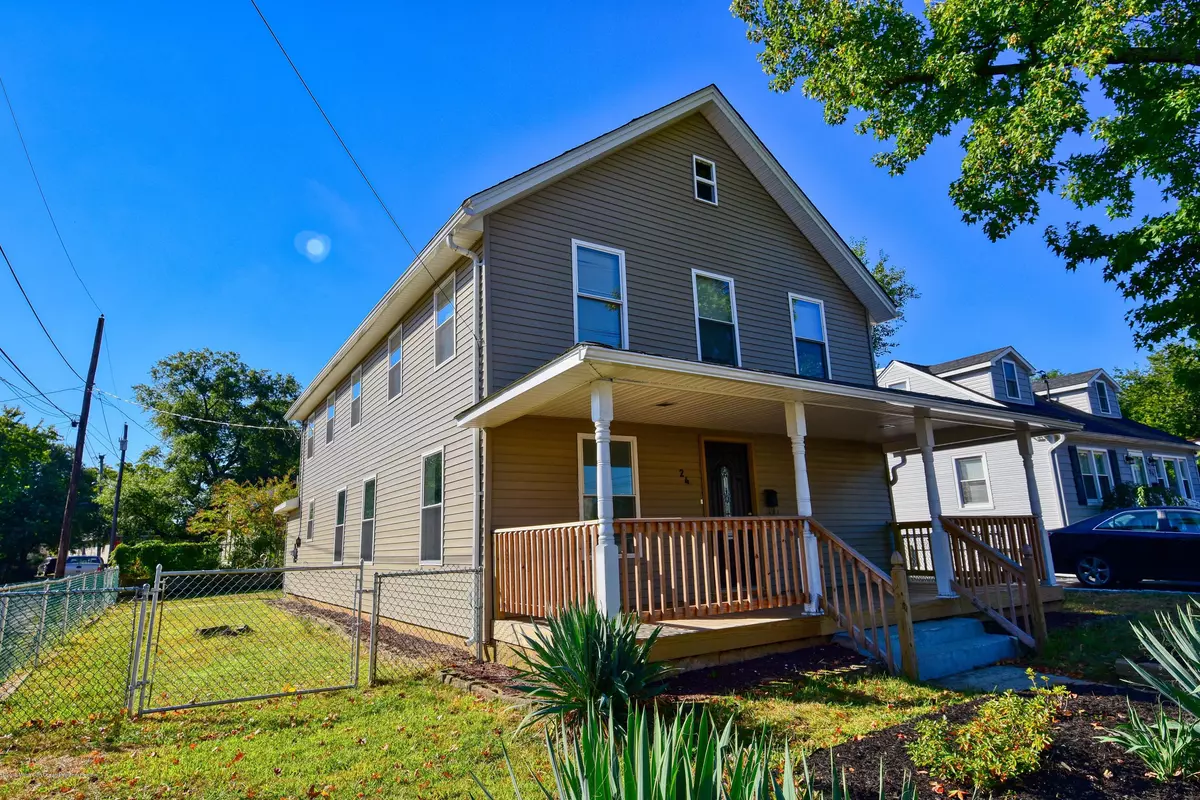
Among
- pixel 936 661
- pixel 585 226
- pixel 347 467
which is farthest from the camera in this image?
pixel 347 467

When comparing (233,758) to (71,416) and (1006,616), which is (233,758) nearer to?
(1006,616)

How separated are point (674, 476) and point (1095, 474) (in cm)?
1818

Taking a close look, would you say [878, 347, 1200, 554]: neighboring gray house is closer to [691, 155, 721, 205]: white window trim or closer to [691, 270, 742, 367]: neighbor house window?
[691, 270, 742, 367]: neighbor house window

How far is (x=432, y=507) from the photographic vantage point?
31.6ft

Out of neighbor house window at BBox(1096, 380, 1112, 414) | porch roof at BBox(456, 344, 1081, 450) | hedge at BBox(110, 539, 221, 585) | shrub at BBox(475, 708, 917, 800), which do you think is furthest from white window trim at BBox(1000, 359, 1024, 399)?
hedge at BBox(110, 539, 221, 585)

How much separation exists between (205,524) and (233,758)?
28.6m

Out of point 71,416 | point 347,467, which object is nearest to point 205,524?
point 71,416

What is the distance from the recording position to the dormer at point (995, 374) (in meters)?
21.3

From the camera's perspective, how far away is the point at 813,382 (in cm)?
758

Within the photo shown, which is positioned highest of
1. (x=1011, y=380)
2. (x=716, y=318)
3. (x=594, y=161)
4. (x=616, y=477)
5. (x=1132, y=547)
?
(x=594, y=161)

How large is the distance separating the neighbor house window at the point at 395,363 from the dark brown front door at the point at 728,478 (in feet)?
18.2

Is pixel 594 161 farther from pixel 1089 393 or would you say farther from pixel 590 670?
pixel 1089 393

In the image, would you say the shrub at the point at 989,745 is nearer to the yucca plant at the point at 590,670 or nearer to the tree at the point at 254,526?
the yucca plant at the point at 590,670

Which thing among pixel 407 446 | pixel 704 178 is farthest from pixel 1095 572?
pixel 407 446
